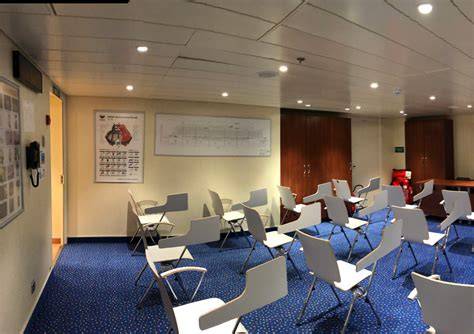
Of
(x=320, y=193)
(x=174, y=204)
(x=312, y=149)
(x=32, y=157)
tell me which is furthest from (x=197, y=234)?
(x=312, y=149)

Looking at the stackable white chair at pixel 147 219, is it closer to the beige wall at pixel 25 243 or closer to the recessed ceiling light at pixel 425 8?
the beige wall at pixel 25 243

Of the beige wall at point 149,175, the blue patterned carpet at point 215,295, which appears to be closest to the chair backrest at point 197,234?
the blue patterned carpet at point 215,295

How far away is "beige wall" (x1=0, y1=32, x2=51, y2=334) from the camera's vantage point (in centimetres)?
242

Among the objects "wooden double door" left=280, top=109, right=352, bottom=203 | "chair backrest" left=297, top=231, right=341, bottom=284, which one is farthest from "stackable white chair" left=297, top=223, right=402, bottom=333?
"wooden double door" left=280, top=109, right=352, bottom=203

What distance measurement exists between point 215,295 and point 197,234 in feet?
2.59

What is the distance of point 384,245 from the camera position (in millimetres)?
2877

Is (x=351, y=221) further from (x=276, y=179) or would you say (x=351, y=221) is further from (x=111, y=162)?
(x=111, y=162)

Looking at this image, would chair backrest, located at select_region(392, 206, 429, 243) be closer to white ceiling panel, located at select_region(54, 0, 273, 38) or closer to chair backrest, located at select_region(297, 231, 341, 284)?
chair backrest, located at select_region(297, 231, 341, 284)

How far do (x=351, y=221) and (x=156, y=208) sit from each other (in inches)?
116

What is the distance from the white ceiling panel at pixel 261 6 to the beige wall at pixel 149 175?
3817 mm

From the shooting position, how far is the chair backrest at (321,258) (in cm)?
261

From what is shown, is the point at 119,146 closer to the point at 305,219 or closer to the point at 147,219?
the point at 147,219

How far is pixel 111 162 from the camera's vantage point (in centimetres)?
551

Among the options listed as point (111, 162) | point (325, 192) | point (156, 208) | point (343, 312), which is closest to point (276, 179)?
point (325, 192)
